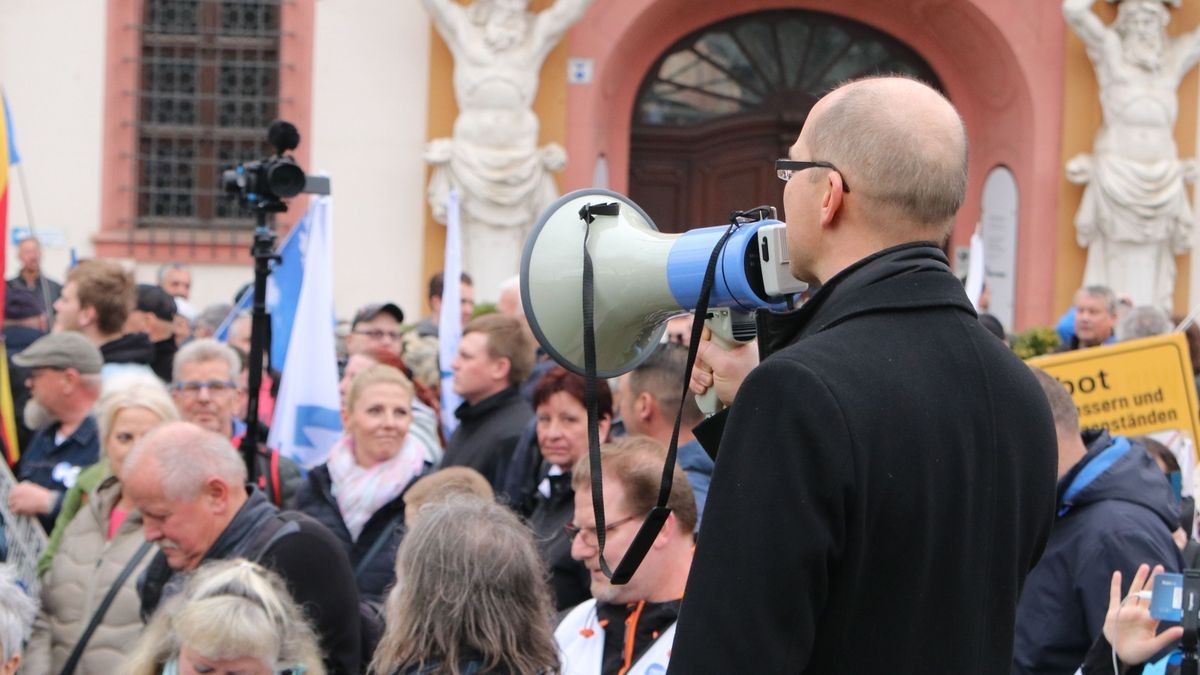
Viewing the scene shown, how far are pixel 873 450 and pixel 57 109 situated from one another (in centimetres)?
1244

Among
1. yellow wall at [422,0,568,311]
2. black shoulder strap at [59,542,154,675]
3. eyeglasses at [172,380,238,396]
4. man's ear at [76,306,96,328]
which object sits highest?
yellow wall at [422,0,568,311]

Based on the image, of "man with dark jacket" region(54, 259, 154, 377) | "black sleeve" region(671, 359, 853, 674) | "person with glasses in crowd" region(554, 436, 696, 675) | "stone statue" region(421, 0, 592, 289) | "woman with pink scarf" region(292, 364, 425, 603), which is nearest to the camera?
"black sleeve" region(671, 359, 853, 674)

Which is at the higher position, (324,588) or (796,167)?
(796,167)

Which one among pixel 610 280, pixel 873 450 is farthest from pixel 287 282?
pixel 873 450

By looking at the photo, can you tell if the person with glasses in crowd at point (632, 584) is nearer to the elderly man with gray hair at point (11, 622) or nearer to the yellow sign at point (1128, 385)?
the elderly man with gray hair at point (11, 622)

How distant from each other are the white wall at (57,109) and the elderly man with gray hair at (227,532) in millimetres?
9400

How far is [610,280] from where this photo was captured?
2367 millimetres

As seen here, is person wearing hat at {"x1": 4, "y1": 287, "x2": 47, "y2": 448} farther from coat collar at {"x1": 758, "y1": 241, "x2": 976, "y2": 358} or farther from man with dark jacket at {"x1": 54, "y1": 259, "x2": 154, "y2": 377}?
coat collar at {"x1": 758, "y1": 241, "x2": 976, "y2": 358}

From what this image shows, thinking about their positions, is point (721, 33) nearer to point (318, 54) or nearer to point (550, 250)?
point (318, 54)

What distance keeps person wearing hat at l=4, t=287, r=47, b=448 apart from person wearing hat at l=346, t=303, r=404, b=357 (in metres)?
1.49

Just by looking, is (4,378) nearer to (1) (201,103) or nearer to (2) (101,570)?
(2) (101,570)

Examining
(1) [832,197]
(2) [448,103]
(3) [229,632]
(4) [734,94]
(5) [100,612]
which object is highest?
(4) [734,94]

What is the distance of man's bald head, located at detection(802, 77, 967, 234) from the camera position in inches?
77.4

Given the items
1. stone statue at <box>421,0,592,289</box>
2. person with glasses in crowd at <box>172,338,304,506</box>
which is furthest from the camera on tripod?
stone statue at <box>421,0,592,289</box>
